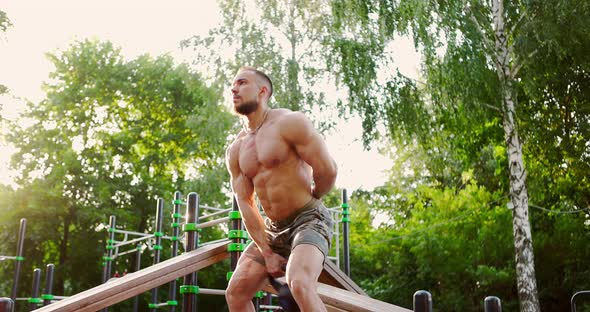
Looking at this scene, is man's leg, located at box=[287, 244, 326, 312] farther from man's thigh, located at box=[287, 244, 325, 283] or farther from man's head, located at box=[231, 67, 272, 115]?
man's head, located at box=[231, 67, 272, 115]

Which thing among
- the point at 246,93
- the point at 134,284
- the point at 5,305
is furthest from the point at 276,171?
the point at 134,284

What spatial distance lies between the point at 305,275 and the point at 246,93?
104 cm

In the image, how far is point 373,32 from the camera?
470 inches

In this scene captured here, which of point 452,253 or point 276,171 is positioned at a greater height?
point 452,253

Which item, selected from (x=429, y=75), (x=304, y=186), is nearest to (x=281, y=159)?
(x=304, y=186)

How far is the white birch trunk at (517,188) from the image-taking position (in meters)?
10.8

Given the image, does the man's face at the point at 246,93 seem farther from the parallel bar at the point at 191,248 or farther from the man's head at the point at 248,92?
the parallel bar at the point at 191,248

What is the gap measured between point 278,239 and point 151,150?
776 inches

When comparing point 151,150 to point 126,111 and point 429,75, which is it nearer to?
point 126,111

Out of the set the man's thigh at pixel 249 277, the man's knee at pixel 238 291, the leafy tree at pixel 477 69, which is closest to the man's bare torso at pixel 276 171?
the man's thigh at pixel 249 277

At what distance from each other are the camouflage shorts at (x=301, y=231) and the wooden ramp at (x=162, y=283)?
0.95 ft

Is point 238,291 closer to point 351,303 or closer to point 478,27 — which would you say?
point 351,303

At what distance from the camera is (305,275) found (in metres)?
2.83

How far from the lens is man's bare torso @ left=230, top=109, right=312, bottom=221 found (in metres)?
3.14
